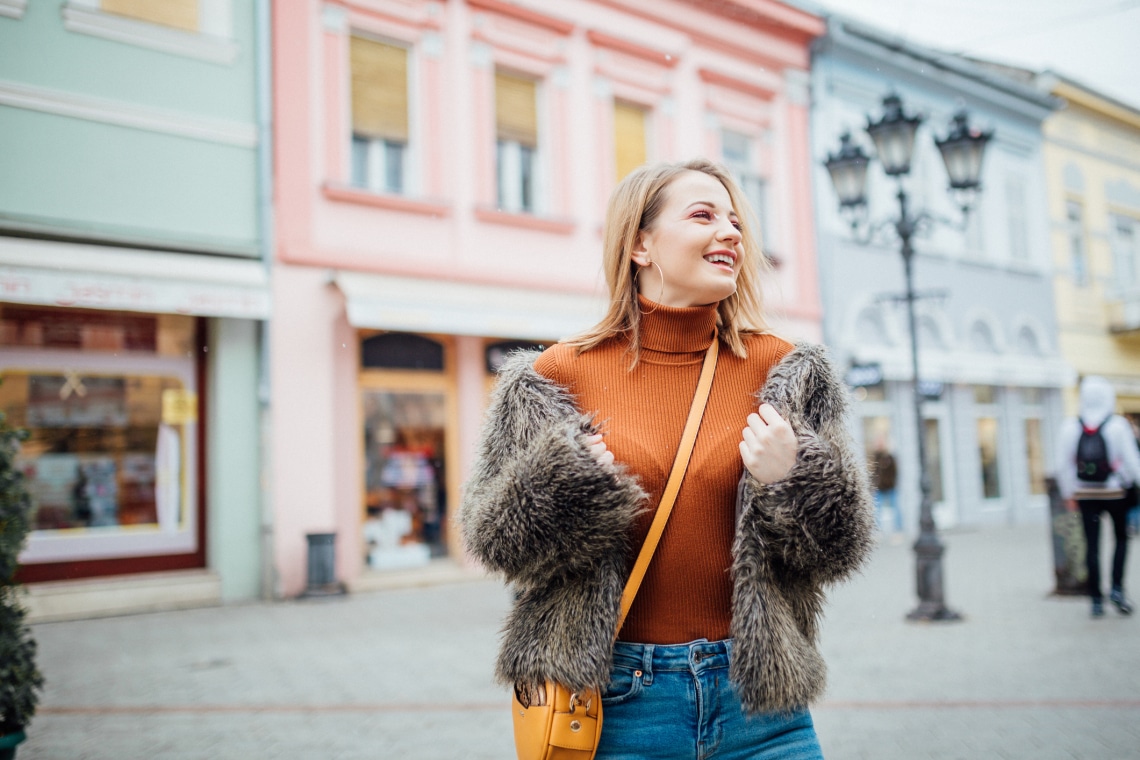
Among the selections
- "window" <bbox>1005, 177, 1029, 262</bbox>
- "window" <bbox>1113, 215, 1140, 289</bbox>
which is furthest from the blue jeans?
"window" <bbox>1113, 215, 1140, 289</bbox>

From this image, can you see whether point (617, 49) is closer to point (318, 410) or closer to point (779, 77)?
point (779, 77)

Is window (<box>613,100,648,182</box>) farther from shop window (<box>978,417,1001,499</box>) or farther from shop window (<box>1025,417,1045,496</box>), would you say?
shop window (<box>1025,417,1045,496</box>)

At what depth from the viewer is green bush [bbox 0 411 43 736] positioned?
12.2 feet

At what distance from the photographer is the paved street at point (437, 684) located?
4512mm

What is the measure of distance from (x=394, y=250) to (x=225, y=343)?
2.26 meters

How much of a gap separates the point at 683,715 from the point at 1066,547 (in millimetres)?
7770

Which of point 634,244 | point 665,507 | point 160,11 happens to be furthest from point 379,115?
point 665,507

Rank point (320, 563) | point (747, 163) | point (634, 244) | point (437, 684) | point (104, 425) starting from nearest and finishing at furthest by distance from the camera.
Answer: point (634, 244), point (437, 684), point (104, 425), point (320, 563), point (747, 163)

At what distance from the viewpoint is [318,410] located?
10469 mm

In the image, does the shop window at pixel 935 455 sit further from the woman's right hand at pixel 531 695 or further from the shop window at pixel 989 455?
the woman's right hand at pixel 531 695

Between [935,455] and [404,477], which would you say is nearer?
[404,477]

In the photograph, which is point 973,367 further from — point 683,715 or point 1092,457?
point 683,715

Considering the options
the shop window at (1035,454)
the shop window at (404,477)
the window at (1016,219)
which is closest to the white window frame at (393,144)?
the shop window at (404,477)

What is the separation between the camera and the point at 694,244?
6.56ft
